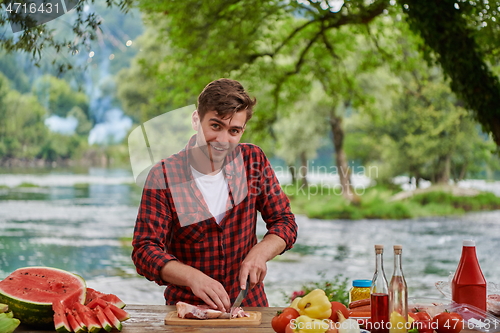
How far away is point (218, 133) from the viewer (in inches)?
80.4

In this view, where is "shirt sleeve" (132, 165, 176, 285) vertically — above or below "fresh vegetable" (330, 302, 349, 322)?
above

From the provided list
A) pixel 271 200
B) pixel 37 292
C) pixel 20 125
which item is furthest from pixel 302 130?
pixel 37 292

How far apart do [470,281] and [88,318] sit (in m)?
1.26

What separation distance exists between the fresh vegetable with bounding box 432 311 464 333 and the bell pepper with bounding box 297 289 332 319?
37 centimetres

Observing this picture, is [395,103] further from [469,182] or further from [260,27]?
[260,27]

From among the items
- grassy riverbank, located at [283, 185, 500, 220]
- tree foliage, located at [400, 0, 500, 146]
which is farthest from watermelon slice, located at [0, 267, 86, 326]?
grassy riverbank, located at [283, 185, 500, 220]

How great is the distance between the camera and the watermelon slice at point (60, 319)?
1681mm

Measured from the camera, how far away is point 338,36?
938 centimetres

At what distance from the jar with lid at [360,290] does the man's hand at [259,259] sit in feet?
1.06

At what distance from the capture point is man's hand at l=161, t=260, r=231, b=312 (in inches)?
71.8

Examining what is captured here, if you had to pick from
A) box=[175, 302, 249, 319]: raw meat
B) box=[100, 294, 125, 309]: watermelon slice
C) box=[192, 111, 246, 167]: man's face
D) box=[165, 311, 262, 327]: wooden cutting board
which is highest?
box=[192, 111, 246, 167]: man's face

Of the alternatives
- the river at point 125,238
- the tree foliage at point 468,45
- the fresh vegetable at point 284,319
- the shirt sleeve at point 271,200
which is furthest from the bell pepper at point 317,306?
the river at point 125,238

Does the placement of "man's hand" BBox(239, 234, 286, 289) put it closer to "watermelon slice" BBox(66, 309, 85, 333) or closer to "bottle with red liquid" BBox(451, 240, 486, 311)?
"watermelon slice" BBox(66, 309, 85, 333)

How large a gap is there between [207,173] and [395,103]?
1658cm
